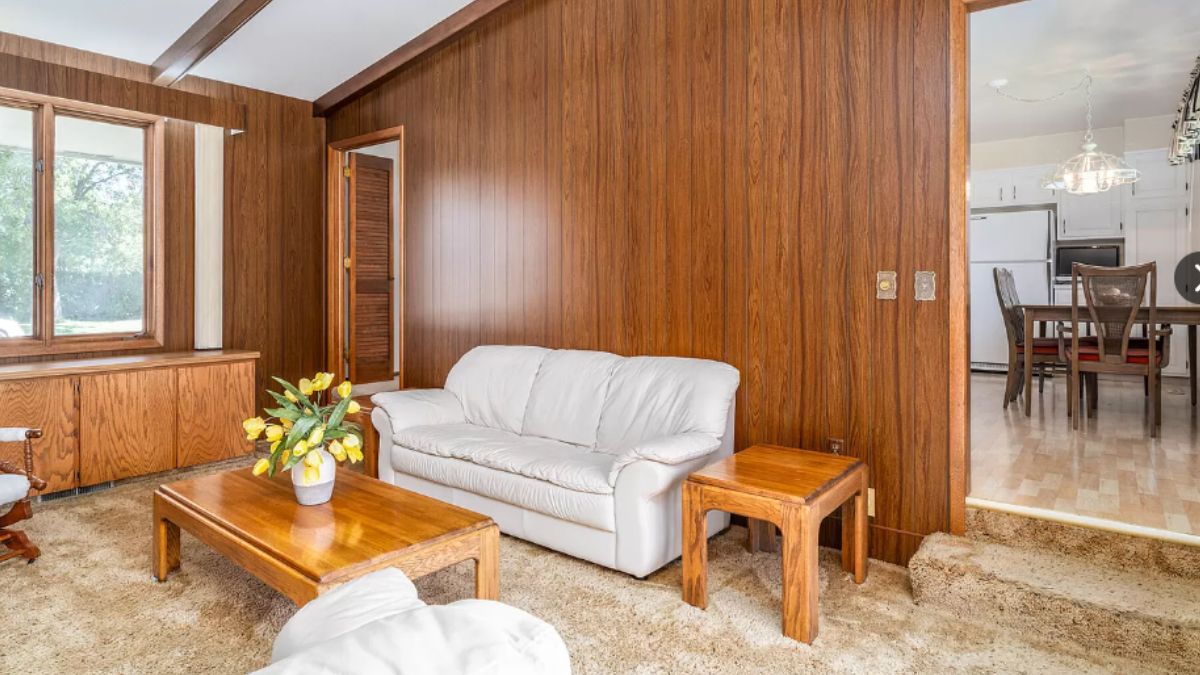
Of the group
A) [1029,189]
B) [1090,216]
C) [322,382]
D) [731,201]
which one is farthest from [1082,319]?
[322,382]

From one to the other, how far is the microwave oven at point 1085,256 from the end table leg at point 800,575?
5952 millimetres

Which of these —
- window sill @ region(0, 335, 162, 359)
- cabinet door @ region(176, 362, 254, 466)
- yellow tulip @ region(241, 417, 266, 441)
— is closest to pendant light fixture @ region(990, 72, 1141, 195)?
yellow tulip @ region(241, 417, 266, 441)

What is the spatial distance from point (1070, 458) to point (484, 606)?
3648 mm

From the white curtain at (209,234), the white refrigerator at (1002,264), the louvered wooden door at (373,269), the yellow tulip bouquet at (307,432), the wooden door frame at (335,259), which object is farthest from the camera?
the white refrigerator at (1002,264)

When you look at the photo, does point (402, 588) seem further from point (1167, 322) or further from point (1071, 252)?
point (1071, 252)

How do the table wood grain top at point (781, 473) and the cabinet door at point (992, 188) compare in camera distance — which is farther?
the cabinet door at point (992, 188)

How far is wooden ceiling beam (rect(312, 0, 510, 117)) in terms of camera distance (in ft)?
13.7

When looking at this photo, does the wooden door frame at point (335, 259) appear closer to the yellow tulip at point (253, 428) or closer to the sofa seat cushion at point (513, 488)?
the sofa seat cushion at point (513, 488)

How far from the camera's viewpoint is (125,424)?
4070 mm

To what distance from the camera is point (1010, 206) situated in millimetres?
7145

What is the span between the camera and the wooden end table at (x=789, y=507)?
222cm

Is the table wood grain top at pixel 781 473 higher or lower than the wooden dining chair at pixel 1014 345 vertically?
lower

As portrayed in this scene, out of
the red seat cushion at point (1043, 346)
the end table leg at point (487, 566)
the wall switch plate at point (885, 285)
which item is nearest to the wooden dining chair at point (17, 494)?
the end table leg at point (487, 566)

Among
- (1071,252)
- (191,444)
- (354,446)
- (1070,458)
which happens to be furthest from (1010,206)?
(191,444)
